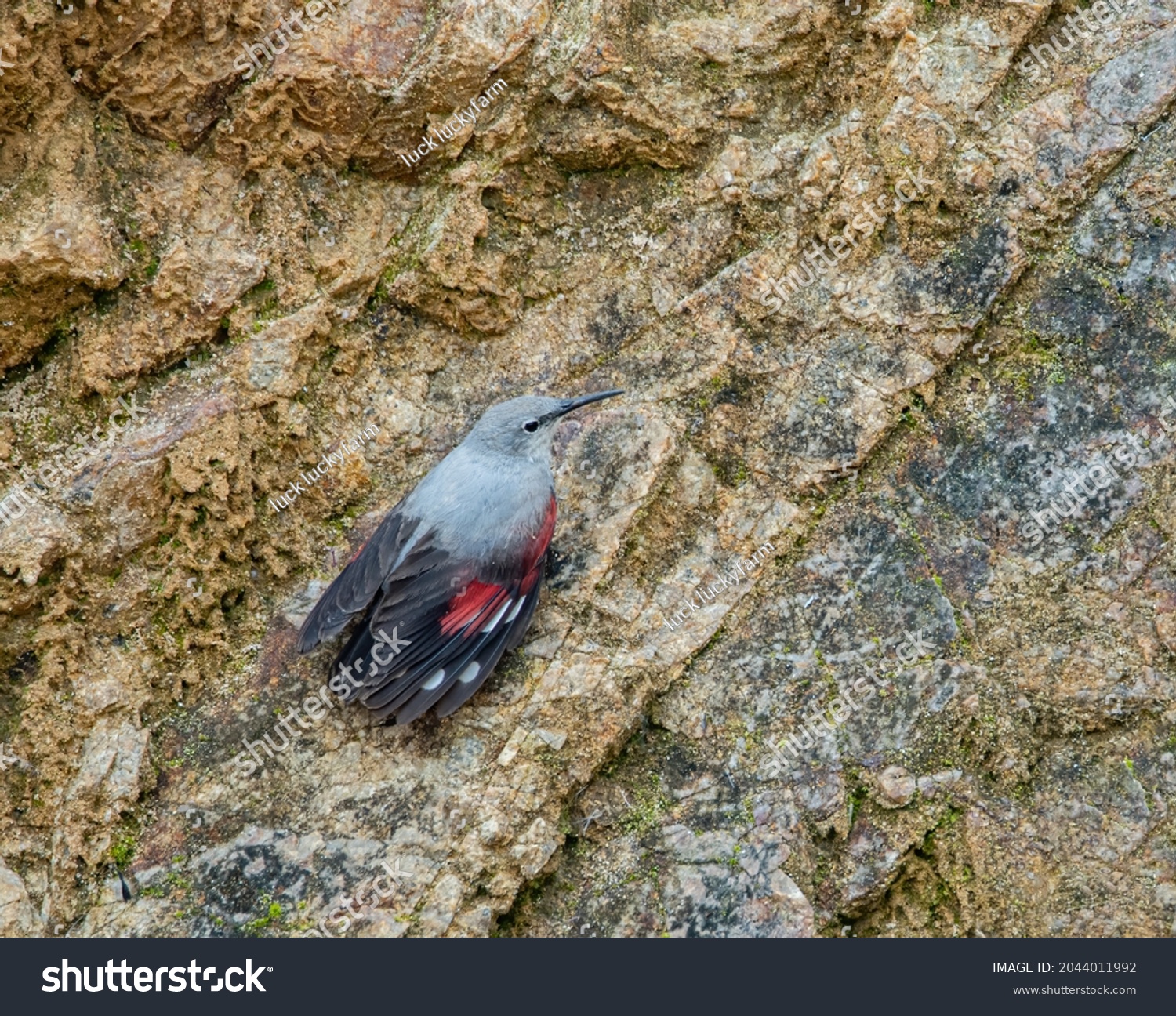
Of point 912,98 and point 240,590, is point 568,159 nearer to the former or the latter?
point 912,98

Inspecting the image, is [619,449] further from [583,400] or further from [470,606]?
[470,606]

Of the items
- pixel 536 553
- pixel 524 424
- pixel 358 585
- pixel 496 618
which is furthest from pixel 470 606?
pixel 524 424

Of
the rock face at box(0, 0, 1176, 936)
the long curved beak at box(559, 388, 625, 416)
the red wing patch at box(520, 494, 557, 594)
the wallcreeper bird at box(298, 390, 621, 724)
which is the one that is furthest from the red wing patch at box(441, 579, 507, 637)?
the long curved beak at box(559, 388, 625, 416)

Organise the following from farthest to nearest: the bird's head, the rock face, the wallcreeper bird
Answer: the bird's head, the wallcreeper bird, the rock face

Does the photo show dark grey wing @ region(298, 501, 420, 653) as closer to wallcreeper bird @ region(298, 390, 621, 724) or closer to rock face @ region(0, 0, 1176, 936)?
wallcreeper bird @ region(298, 390, 621, 724)

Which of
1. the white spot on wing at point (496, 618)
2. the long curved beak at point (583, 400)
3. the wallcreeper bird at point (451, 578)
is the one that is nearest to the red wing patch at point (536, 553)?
the wallcreeper bird at point (451, 578)

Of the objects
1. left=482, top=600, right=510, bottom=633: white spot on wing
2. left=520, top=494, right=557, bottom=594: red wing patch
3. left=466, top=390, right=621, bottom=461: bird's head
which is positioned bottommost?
left=482, top=600, right=510, bottom=633: white spot on wing

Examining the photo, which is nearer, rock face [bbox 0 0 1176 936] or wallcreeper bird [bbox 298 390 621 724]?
rock face [bbox 0 0 1176 936]
